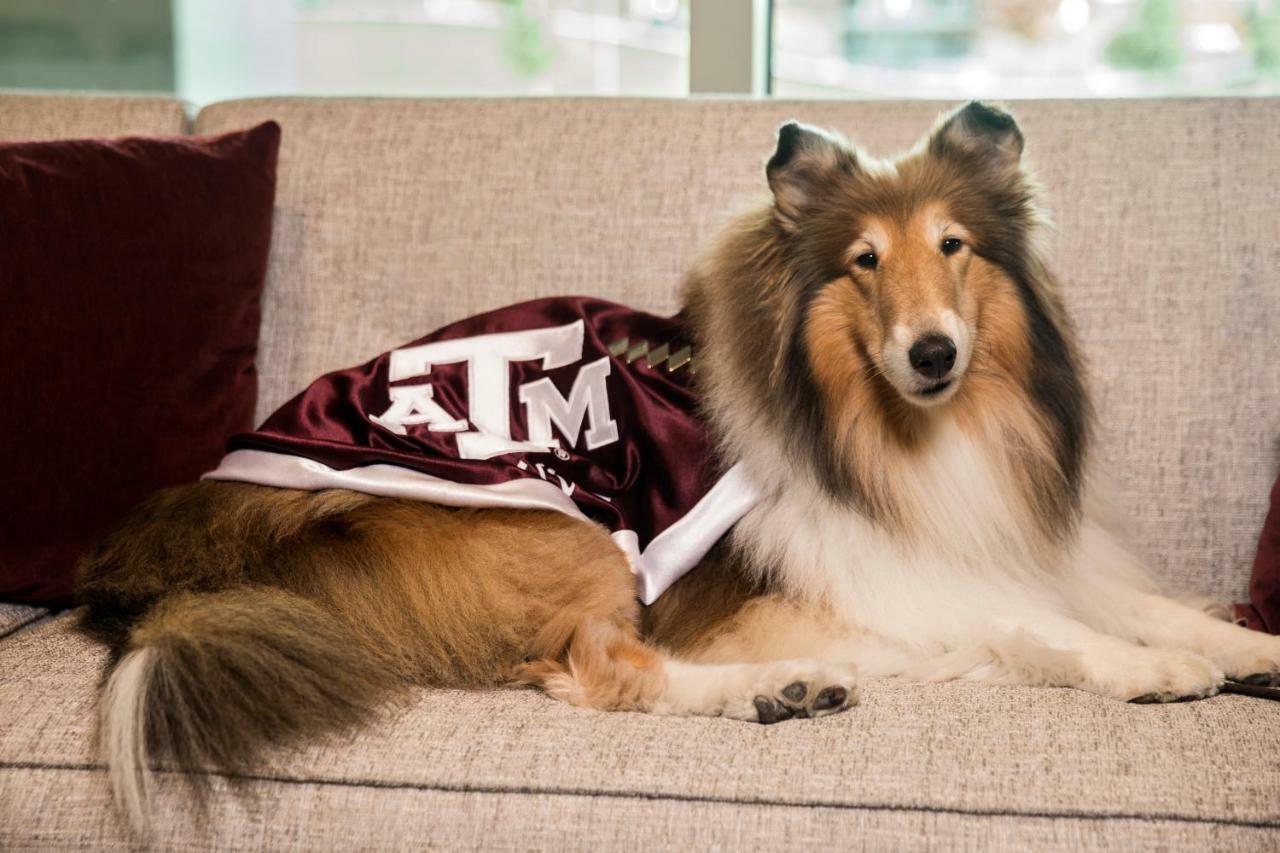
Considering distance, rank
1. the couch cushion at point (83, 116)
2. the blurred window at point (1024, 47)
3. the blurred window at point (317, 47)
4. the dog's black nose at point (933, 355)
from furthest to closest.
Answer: the blurred window at point (317, 47) < the blurred window at point (1024, 47) < the couch cushion at point (83, 116) < the dog's black nose at point (933, 355)

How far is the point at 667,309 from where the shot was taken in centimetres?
239

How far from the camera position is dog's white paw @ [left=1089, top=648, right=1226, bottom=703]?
1.62 metres

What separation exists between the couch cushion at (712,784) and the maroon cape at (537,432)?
44 cm

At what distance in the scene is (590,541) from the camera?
6.16 ft

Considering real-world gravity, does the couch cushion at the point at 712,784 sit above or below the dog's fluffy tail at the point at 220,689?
below

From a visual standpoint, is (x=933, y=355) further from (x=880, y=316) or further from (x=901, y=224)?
(x=901, y=224)

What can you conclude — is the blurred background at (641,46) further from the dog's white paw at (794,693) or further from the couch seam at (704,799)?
the couch seam at (704,799)

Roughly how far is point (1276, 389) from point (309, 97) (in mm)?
2089

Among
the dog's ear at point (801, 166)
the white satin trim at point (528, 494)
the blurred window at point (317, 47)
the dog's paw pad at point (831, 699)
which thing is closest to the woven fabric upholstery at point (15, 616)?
the white satin trim at point (528, 494)

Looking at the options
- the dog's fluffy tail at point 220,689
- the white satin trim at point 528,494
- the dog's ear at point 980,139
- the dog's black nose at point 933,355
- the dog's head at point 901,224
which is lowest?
the dog's fluffy tail at point 220,689

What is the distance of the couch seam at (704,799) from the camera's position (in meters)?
1.31

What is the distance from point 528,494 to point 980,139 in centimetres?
94

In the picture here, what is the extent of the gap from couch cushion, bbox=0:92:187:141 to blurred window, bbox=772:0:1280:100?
5.34 ft

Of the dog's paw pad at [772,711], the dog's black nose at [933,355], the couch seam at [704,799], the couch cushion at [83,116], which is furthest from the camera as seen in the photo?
the couch cushion at [83,116]
